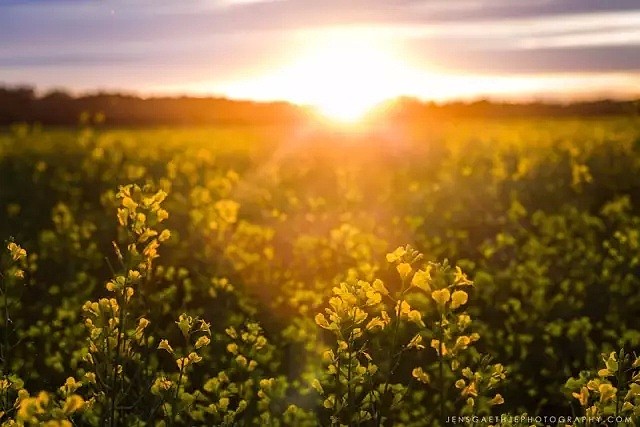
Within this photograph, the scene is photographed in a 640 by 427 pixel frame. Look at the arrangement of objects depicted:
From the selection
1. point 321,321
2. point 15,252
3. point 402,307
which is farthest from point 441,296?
point 15,252

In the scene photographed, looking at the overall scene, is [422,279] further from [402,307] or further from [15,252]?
[15,252]

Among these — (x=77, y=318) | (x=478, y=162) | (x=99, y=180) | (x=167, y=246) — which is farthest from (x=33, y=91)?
(x=77, y=318)

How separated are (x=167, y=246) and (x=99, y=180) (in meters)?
5.08

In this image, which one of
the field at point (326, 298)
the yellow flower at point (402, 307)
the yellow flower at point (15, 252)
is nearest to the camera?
the yellow flower at point (402, 307)

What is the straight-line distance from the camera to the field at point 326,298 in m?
3.39

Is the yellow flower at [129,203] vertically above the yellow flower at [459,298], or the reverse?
the yellow flower at [129,203]

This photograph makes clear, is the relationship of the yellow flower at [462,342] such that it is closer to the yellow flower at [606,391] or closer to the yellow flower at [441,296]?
the yellow flower at [441,296]

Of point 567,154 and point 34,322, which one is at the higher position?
point 567,154

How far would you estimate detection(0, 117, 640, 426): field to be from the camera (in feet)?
11.1

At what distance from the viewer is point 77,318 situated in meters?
7.54

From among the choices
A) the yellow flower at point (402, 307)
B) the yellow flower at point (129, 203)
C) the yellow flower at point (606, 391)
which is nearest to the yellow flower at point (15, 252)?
the yellow flower at point (129, 203)

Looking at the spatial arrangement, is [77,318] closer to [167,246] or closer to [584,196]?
[167,246]

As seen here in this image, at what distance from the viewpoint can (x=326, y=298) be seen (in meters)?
7.54

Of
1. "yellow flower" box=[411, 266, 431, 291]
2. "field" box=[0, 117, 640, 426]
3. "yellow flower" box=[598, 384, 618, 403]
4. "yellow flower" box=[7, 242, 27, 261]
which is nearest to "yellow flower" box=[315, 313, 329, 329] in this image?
"field" box=[0, 117, 640, 426]
